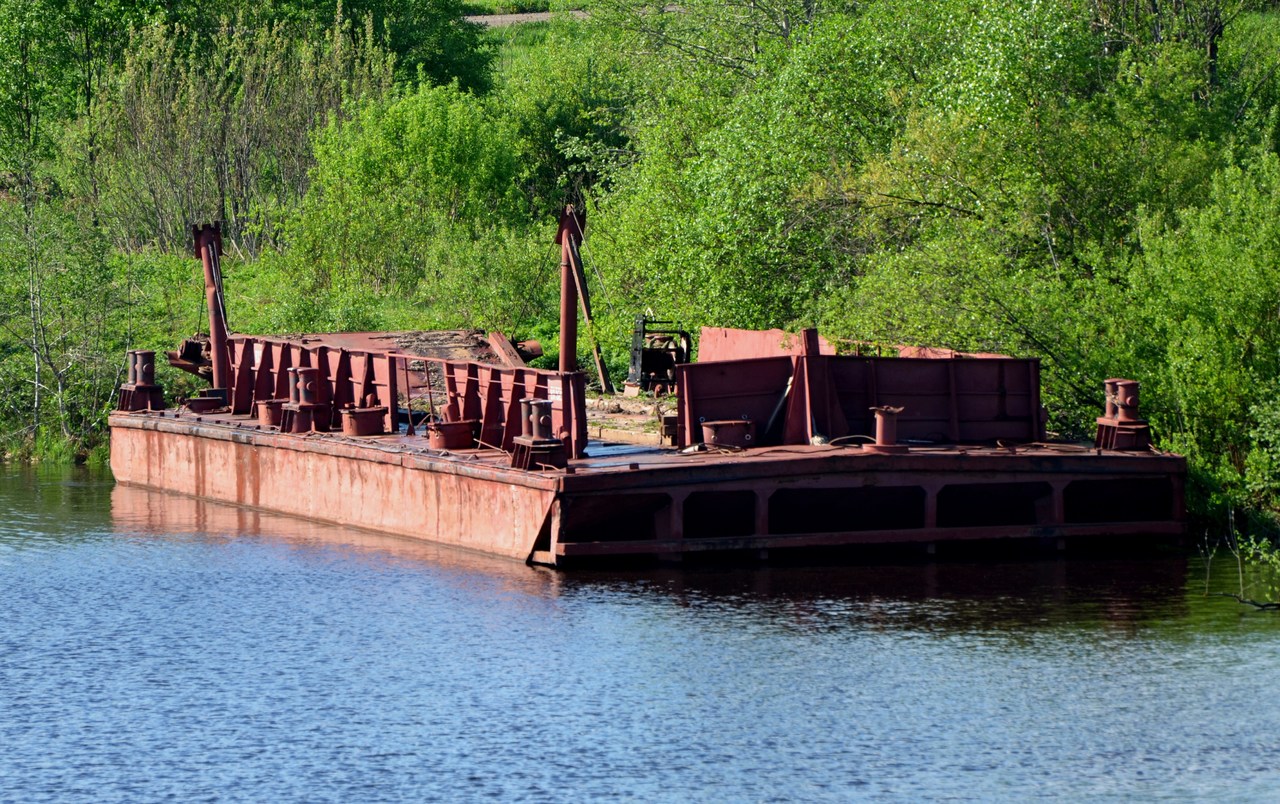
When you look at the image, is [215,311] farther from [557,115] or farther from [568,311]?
[557,115]

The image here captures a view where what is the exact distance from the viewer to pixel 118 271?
42.9 meters

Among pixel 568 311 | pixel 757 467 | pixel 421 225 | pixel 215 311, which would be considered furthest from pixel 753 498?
pixel 421 225

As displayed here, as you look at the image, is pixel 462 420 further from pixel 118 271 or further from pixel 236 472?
pixel 118 271

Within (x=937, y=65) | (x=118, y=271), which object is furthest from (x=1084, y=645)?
(x=118, y=271)

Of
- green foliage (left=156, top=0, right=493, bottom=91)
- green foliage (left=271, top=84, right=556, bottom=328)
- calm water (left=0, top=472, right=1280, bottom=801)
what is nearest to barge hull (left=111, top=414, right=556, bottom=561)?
calm water (left=0, top=472, right=1280, bottom=801)

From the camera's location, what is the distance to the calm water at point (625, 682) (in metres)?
15.6

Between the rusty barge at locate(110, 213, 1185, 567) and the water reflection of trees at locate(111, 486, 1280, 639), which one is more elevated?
the rusty barge at locate(110, 213, 1185, 567)

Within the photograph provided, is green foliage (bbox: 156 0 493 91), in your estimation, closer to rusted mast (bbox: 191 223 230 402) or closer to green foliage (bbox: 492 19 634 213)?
green foliage (bbox: 492 19 634 213)

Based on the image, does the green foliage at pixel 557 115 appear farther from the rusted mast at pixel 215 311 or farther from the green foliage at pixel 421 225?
the rusted mast at pixel 215 311

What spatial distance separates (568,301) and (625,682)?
11093 mm

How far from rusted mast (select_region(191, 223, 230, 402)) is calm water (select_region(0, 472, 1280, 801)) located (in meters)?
8.70

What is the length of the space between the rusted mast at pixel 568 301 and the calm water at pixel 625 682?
4712 millimetres

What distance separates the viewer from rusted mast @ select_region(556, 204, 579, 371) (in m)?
28.4

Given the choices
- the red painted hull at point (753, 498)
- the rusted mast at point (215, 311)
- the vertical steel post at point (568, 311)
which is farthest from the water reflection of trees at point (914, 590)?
the rusted mast at point (215, 311)
